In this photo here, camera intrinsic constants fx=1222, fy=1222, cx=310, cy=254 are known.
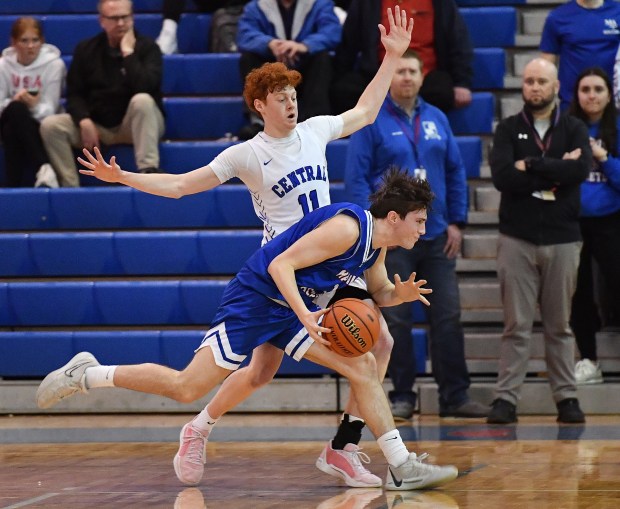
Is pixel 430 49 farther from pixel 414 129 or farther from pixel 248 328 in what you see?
pixel 248 328

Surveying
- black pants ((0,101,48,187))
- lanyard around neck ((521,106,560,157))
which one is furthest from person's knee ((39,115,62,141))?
lanyard around neck ((521,106,560,157))

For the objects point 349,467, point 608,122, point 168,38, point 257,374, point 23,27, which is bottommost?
point 349,467

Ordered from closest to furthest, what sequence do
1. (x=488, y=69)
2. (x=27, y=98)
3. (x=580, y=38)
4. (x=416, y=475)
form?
1. (x=416, y=475)
2. (x=580, y=38)
3. (x=27, y=98)
4. (x=488, y=69)

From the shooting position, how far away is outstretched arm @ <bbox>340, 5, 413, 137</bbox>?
576cm

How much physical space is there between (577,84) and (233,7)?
10.3 ft

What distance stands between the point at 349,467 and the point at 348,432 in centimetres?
20

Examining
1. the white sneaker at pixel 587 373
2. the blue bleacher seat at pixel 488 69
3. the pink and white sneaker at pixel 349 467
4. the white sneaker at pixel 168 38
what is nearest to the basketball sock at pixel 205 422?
the pink and white sneaker at pixel 349 467

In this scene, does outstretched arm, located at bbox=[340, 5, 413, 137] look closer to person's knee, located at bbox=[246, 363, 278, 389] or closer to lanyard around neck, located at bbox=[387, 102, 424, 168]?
person's knee, located at bbox=[246, 363, 278, 389]

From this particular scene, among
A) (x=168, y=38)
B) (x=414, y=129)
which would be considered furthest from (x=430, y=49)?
(x=168, y=38)

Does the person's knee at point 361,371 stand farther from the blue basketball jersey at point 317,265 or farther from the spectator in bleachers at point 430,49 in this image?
the spectator in bleachers at point 430,49

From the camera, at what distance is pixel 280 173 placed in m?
5.48

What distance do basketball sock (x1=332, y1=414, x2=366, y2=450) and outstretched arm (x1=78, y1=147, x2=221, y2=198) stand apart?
4.03 ft

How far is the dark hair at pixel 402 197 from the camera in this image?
16.7ft

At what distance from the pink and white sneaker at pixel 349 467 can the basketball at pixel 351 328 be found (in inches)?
24.0
